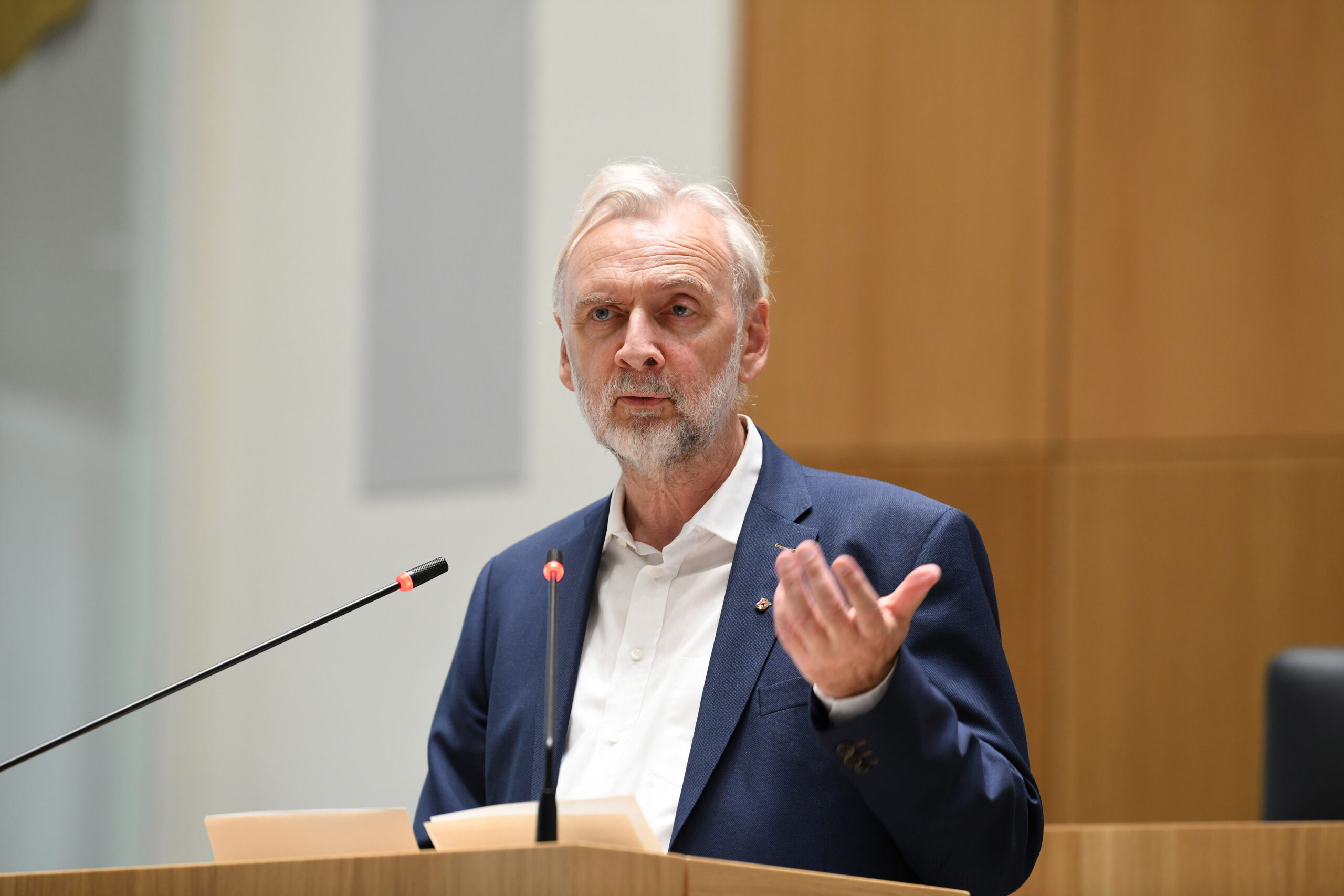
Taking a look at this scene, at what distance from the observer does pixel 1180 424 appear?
3297mm

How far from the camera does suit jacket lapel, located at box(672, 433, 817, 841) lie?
1.51m

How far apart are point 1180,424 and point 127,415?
10.3 feet

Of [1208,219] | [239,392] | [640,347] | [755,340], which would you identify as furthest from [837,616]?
[239,392]

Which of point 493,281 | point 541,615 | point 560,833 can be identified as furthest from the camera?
point 493,281

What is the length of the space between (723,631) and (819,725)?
0.32 meters

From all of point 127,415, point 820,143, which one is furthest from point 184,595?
point 820,143

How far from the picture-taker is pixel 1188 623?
326 cm

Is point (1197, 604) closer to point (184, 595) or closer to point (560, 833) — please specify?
point (560, 833)

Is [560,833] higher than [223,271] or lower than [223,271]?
lower

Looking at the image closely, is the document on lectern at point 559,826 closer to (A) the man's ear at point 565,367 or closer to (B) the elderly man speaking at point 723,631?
(B) the elderly man speaking at point 723,631

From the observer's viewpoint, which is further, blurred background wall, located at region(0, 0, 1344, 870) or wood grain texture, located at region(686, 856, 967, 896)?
blurred background wall, located at region(0, 0, 1344, 870)

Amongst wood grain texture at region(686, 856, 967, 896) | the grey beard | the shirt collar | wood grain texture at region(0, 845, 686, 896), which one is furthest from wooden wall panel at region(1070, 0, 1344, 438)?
Answer: wood grain texture at region(0, 845, 686, 896)

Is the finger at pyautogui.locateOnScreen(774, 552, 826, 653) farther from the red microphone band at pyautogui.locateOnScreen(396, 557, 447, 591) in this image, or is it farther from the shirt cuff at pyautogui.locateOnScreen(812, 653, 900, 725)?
the red microphone band at pyautogui.locateOnScreen(396, 557, 447, 591)

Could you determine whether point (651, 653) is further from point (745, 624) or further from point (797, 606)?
point (797, 606)
